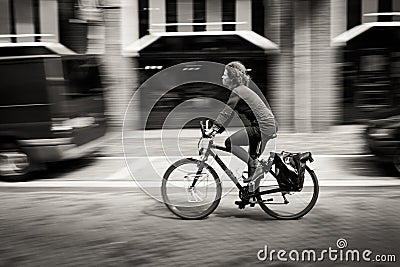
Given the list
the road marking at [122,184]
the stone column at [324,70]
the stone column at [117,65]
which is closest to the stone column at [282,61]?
the stone column at [324,70]

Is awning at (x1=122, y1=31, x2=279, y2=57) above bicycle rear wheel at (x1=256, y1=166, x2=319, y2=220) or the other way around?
above

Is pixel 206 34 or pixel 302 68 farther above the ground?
pixel 206 34

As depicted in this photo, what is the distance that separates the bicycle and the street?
0.12 meters

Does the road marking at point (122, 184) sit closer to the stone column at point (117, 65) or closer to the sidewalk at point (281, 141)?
the sidewalk at point (281, 141)

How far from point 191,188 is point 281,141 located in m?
5.18

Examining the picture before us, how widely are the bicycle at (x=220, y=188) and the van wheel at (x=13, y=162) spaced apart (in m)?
2.85

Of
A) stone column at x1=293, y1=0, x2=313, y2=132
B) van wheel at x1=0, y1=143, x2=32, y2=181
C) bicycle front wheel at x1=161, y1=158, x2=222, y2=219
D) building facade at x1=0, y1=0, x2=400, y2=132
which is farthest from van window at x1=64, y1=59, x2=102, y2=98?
stone column at x1=293, y1=0, x2=313, y2=132

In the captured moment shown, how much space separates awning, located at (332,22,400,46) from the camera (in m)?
12.8

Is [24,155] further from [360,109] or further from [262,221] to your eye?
[360,109]

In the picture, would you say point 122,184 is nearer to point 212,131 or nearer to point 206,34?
point 212,131

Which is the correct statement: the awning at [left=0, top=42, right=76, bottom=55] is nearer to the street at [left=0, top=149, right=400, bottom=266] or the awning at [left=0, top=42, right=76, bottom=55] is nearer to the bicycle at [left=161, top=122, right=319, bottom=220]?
the street at [left=0, top=149, right=400, bottom=266]

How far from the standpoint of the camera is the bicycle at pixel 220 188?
22.6ft

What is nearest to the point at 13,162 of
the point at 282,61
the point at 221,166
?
the point at 221,166

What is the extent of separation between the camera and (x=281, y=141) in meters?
11.9
